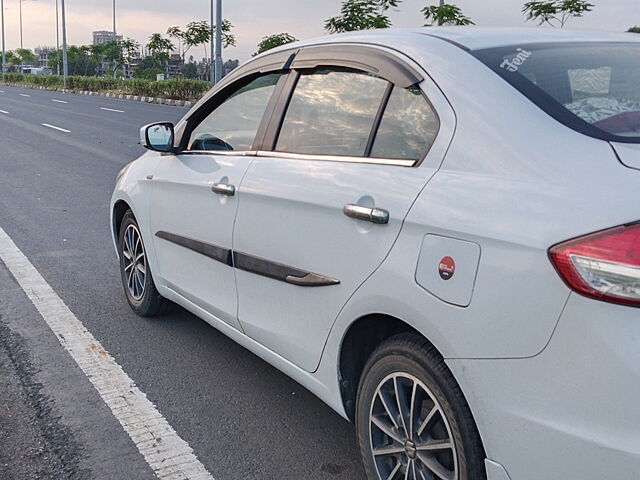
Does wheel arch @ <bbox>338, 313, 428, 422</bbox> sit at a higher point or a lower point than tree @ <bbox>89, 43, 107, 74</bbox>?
lower

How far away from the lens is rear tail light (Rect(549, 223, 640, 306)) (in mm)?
1792

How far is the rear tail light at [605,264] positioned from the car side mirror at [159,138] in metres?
2.71

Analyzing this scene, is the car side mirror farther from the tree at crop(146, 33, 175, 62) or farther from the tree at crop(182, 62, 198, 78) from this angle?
the tree at crop(182, 62, 198, 78)

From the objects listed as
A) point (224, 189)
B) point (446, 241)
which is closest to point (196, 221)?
point (224, 189)

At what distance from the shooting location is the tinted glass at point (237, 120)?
3.52m

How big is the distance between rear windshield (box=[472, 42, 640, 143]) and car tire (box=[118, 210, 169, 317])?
272 centimetres

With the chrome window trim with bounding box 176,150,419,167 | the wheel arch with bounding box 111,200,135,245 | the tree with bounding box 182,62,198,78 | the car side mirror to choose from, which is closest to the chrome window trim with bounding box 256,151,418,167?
the chrome window trim with bounding box 176,150,419,167

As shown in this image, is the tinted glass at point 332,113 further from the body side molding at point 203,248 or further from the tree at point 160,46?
the tree at point 160,46

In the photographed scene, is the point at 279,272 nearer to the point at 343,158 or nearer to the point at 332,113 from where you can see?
the point at 343,158

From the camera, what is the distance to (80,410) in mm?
3475

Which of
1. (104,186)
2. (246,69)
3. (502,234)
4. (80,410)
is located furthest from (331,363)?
(104,186)

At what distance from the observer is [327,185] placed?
2.77 m

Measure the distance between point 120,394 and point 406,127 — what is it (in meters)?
2.03

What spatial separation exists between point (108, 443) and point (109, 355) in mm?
1077
